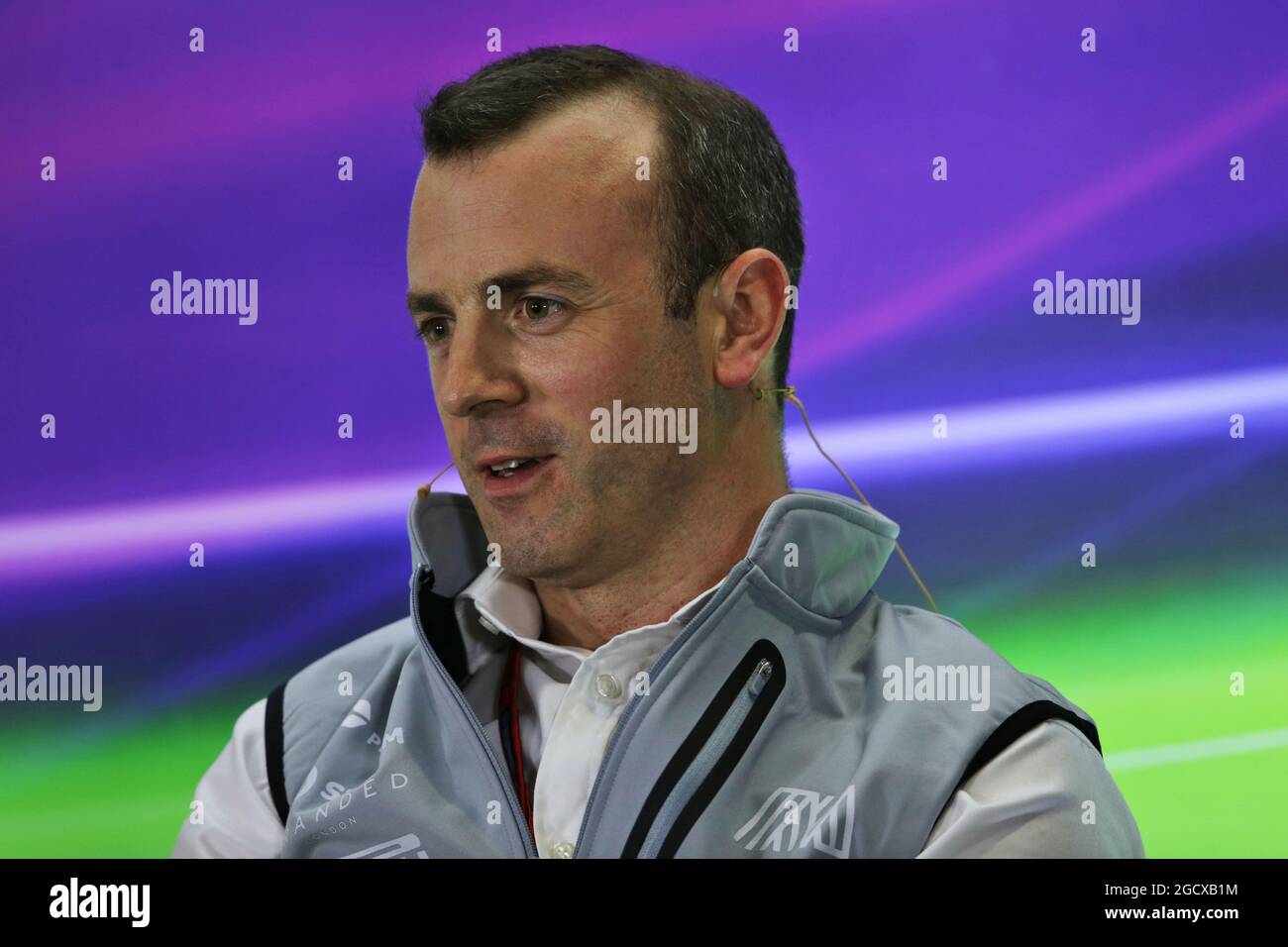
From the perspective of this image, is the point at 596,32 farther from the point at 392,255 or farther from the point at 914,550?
the point at 914,550

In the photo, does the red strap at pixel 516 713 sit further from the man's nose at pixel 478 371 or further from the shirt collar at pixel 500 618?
the man's nose at pixel 478 371

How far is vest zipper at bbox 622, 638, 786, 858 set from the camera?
70.8 inches

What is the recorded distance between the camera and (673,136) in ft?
6.37

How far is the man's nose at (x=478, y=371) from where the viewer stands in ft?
6.15

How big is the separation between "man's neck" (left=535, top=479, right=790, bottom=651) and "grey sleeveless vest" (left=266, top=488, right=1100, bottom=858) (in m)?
0.13

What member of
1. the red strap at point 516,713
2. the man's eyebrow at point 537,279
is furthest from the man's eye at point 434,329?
the red strap at point 516,713

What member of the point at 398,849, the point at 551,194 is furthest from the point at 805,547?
the point at 398,849

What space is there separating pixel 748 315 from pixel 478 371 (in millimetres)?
415

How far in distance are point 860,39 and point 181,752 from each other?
1.62m

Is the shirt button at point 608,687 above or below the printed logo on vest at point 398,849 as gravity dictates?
above

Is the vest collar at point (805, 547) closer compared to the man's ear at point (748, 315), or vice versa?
the vest collar at point (805, 547)

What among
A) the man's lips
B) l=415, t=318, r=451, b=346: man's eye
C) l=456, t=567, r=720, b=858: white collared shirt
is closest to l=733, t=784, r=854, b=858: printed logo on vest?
l=456, t=567, r=720, b=858: white collared shirt

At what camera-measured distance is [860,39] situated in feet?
7.28

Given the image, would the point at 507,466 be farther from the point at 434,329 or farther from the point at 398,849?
the point at 398,849
